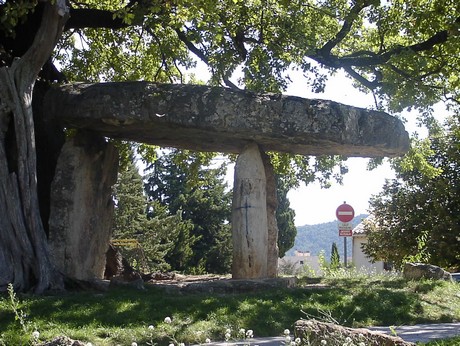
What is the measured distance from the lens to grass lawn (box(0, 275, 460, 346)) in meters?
8.21

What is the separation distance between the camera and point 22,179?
453 inches

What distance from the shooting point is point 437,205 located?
2223 centimetres

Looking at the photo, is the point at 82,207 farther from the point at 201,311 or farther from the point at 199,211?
the point at 199,211

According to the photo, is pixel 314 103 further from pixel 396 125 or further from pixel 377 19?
pixel 377 19

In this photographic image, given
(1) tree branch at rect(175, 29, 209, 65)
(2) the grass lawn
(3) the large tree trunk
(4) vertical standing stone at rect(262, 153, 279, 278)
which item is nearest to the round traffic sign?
(4) vertical standing stone at rect(262, 153, 279, 278)

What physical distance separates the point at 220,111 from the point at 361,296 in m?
3.85

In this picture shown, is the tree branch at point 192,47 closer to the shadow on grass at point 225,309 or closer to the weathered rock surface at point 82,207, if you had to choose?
the weathered rock surface at point 82,207

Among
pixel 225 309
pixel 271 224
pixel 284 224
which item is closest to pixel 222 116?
pixel 271 224

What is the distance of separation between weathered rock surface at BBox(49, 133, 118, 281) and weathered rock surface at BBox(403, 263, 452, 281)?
5.92 m

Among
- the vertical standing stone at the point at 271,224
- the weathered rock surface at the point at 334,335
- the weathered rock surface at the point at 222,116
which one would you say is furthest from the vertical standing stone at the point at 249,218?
the weathered rock surface at the point at 334,335

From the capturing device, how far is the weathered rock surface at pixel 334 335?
17.7 ft

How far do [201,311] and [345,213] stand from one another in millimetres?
12539

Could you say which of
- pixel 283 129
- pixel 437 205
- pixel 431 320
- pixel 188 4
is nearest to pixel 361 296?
pixel 431 320

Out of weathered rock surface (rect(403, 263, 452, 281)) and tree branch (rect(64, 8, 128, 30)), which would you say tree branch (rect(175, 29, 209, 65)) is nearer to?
tree branch (rect(64, 8, 128, 30))
